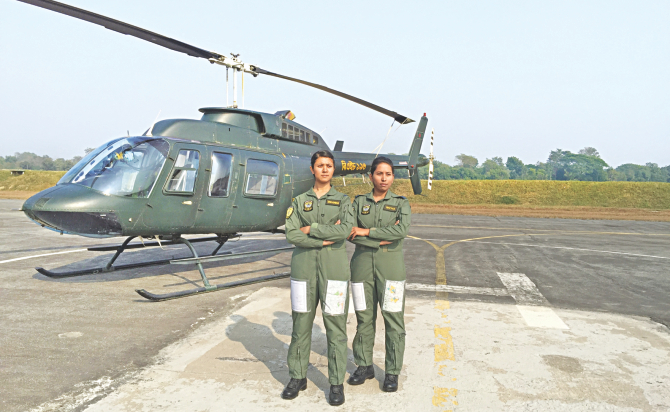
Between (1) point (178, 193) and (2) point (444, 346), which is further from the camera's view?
(1) point (178, 193)

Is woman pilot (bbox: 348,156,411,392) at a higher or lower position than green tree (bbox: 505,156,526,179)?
lower

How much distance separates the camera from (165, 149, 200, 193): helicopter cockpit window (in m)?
7.61

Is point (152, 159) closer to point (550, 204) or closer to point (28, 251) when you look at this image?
point (28, 251)

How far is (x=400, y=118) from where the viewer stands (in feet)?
32.0

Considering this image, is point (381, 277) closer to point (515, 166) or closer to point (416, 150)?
point (416, 150)

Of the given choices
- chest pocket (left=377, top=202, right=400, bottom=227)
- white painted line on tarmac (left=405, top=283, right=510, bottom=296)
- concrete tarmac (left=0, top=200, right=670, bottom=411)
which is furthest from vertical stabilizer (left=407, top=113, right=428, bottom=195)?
chest pocket (left=377, top=202, right=400, bottom=227)

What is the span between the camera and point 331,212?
162 inches

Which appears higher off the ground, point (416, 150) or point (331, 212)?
point (416, 150)

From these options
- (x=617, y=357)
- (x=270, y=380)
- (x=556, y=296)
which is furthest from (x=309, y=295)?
(x=556, y=296)

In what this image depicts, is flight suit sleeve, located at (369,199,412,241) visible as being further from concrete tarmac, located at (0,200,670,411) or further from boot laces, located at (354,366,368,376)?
concrete tarmac, located at (0,200,670,411)

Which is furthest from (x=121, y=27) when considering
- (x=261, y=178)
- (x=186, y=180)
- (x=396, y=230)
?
(x=396, y=230)

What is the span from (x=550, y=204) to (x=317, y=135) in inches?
1328

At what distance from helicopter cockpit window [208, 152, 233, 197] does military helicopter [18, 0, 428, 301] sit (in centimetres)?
2

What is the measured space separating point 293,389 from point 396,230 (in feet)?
5.61
